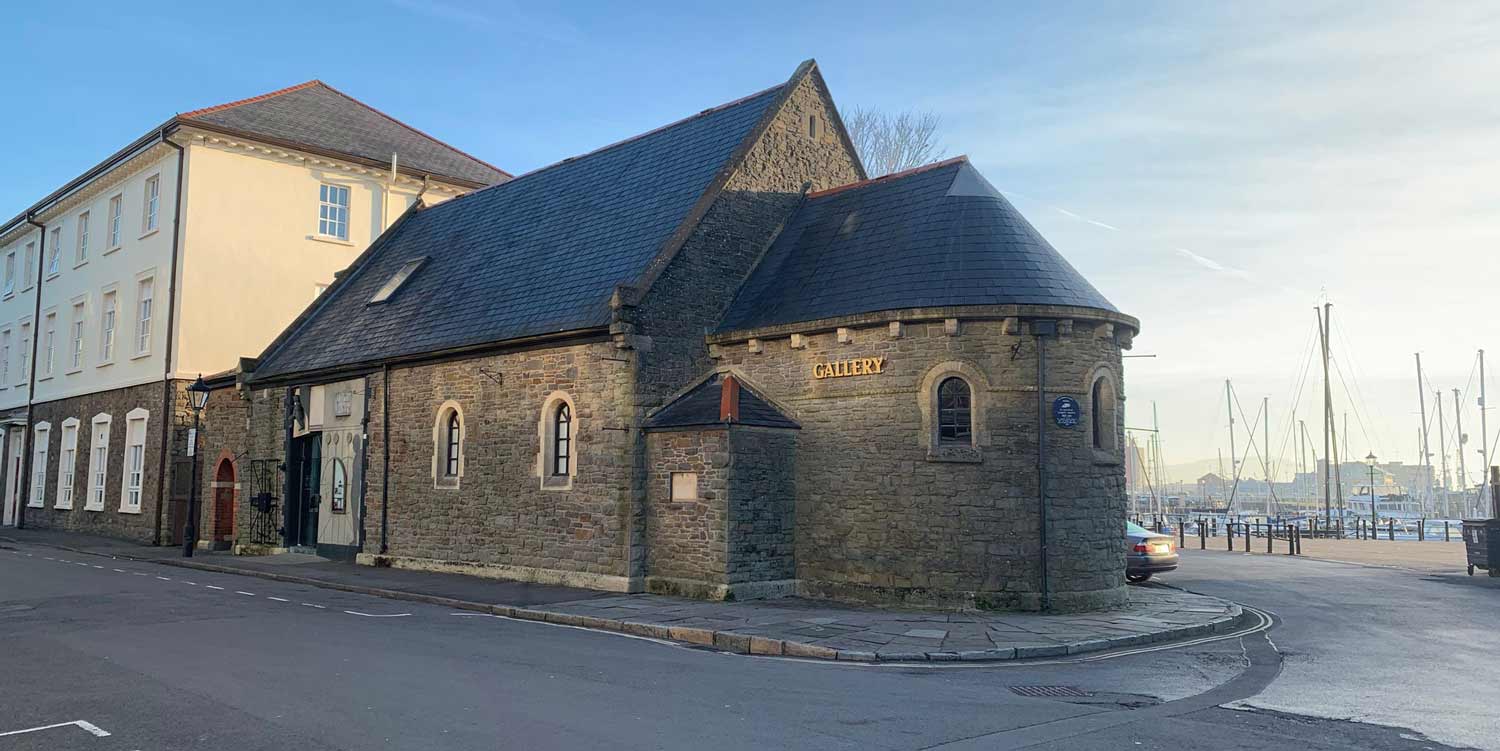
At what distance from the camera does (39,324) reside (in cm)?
3884

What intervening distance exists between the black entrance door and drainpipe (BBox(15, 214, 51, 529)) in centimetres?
1911

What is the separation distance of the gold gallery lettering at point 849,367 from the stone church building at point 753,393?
0.19ft

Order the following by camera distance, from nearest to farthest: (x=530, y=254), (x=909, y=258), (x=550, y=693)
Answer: (x=550, y=693) < (x=909, y=258) < (x=530, y=254)

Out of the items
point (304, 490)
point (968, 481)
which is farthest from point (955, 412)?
point (304, 490)

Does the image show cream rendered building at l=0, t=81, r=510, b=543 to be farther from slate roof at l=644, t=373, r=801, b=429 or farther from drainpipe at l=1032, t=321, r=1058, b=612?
drainpipe at l=1032, t=321, r=1058, b=612

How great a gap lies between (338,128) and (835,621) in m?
Answer: 27.9

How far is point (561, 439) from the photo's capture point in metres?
19.4

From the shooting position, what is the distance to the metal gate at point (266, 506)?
26.0 m

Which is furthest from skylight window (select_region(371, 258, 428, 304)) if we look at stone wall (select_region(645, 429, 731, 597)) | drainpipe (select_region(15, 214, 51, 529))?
drainpipe (select_region(15, 214, 51, 529))

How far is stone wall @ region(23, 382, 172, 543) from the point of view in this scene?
30156 mm

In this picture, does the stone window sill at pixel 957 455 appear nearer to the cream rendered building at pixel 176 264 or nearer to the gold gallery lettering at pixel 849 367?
the gold gallery lettering at pixel 849 367

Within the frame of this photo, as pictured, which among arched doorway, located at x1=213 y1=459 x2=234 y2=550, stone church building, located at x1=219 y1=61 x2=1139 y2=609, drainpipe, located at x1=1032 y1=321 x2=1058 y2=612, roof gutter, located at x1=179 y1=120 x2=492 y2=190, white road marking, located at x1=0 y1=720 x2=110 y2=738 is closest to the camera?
white road marking, located at x1=0 y1=720 x2=110 y2=738

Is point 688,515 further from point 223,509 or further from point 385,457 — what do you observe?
point 223,509

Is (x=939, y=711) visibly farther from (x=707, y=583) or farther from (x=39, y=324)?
(x=39, y=324)
